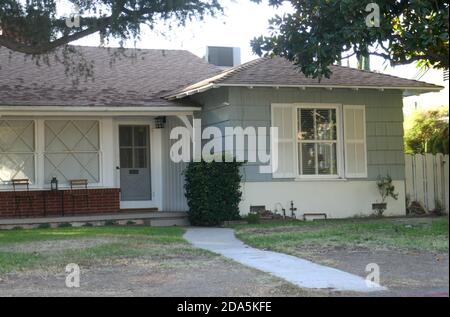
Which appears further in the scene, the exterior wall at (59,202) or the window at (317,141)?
the window at (317,141)

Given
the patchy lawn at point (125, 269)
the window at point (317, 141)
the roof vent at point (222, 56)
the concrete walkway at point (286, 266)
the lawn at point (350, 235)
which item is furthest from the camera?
the roof vent at point (222, 56)

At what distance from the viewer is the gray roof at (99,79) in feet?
56.0

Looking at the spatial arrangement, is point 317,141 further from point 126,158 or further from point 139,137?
point 126,158

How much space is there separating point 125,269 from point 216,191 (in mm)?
6677

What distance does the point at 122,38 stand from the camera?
14156mm

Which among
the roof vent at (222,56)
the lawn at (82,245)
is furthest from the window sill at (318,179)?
the roof vent at (222,56)

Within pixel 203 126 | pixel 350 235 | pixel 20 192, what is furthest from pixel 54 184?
pixel 350 235

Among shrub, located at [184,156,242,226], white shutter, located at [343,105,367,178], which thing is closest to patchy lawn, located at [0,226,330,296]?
shrub, located at [184,156,242,226]

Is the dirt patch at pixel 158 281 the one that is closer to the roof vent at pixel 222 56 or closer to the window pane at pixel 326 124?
the window pane at pixel 326 124

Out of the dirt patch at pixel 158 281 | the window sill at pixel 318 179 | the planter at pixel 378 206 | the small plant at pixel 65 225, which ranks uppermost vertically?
the window sill at pixel 318 179

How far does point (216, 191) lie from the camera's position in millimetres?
16047

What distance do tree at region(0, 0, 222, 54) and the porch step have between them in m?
4.55

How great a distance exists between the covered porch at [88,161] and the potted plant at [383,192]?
508 cm

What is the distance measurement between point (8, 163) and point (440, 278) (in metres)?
12.0
